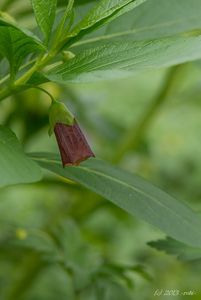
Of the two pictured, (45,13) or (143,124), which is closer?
(45,13)

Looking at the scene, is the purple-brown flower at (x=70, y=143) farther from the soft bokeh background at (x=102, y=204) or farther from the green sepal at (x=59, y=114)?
the soft bokeh background at (x=102, y=204)

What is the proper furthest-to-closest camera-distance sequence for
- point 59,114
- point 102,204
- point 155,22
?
point 102,204 → point 155,22 → point 59,114

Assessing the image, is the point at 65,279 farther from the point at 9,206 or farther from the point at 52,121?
the point at 52,121

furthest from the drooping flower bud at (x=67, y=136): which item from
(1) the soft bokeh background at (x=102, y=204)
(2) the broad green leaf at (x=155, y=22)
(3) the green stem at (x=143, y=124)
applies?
(3) the green stem at (x=143, y=124)

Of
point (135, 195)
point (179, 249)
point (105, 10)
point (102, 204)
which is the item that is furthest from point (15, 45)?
point (102, 204)

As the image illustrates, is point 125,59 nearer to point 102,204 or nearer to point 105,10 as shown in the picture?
point 105,10

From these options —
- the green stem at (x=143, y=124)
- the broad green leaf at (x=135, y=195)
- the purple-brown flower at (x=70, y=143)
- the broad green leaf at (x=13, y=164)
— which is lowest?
the green stem at (x=143, y=124)

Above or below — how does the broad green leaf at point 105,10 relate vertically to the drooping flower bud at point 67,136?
above
